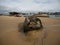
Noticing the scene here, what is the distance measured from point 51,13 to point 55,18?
0.07 meters

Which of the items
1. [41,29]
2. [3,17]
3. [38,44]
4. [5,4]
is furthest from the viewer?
[5,4]

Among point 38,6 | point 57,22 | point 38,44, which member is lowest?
point 38,44

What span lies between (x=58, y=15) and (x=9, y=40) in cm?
52

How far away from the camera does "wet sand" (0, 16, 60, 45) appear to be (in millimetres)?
1045

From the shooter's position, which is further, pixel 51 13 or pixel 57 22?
pixel 51 13

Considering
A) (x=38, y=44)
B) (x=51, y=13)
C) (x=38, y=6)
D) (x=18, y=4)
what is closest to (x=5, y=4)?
(x=18, y=4)

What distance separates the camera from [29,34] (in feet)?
3.60

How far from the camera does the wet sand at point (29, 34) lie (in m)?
1.04

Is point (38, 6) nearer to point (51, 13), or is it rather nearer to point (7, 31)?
point (51, 13)

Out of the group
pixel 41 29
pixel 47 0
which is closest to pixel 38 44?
pixel 41 29

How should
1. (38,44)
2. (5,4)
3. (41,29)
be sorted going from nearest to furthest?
(38,44)
(41,29)
(5,4)

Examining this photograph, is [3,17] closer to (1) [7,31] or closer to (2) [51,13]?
(1) [7,31]

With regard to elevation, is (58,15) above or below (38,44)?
above

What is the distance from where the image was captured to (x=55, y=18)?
1278 mm
